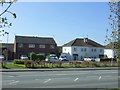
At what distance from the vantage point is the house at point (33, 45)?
65.1 metres

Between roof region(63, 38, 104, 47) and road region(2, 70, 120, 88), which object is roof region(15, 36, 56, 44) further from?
road region(2, 70, 120, 88)

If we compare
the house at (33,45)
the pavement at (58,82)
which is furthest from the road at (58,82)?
the house at (33,45)

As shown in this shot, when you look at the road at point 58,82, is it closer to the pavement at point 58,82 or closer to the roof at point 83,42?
the pavement at point 58,82

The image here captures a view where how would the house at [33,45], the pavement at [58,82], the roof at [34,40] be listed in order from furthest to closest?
the roof at [34,40]
the house at [33,45]
the pavement at [58,82]

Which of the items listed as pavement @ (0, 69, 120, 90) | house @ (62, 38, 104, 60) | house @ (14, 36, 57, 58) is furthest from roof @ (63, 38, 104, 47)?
pavement @ (0, 69, 120, 90)

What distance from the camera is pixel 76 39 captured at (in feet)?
241

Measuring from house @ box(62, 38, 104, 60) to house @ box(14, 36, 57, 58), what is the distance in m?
5.60

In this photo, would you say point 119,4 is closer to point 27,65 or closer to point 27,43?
point 27,65

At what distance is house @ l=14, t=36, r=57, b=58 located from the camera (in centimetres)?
6512

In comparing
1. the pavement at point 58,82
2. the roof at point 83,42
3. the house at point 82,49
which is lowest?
the pavement at point 58,82

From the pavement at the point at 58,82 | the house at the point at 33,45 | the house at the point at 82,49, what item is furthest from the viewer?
the house at the point at 82,49

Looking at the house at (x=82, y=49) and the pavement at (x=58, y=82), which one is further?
the house at (x=82, y=49)

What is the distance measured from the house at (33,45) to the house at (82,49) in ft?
18.4

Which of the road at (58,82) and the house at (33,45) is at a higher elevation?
the house at (33,45)
